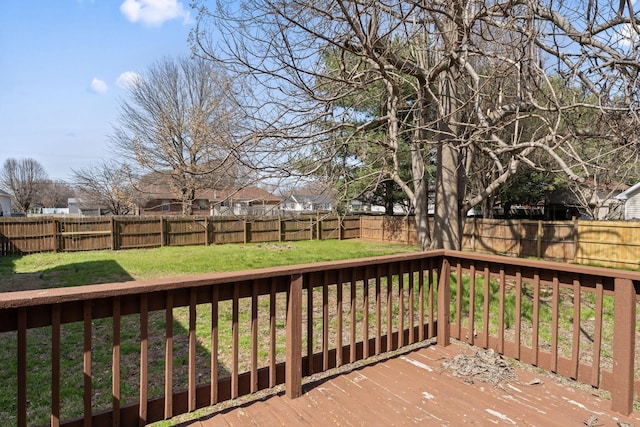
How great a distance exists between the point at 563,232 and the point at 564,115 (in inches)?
340

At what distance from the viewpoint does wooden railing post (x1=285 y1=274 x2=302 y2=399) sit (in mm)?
2238

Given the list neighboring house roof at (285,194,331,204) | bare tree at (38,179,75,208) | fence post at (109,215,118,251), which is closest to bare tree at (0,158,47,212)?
bare tree at (38,179,75,208)

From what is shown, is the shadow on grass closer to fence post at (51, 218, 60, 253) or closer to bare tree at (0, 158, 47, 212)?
fence post at (51, 218, 60, 253)

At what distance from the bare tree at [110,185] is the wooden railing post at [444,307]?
62.3ft

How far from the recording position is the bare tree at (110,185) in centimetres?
1902

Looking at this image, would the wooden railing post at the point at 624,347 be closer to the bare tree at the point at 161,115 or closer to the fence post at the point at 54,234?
the fence post at the point at 54,234

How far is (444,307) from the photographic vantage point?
3205mm

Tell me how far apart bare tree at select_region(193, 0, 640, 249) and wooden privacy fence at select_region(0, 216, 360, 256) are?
19.3 ft

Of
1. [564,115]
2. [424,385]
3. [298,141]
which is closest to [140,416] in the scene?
[424,385]

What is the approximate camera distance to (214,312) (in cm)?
198

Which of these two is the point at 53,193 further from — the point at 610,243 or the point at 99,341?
the point at 610,243

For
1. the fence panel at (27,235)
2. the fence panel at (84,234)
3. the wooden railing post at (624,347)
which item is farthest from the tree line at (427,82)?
the fence panel at (27,235)

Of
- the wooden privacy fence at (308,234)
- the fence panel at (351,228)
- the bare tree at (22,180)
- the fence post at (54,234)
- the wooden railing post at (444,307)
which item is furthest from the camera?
the bare tree at (22,180)

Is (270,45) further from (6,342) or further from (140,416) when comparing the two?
(6,342)
